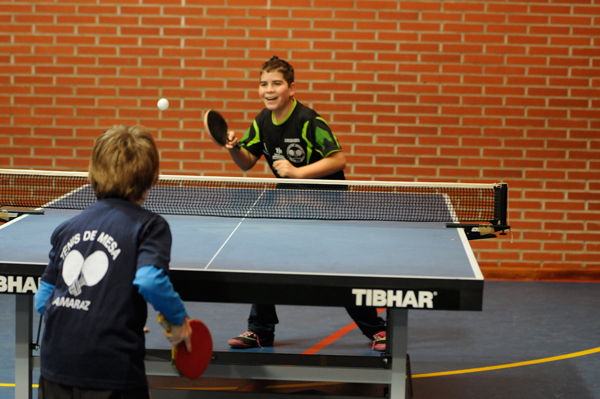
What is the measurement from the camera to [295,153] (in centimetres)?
422

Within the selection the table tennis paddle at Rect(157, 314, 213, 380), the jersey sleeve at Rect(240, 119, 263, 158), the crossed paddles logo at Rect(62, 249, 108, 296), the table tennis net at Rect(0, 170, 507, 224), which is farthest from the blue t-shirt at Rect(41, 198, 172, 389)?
the jersey sleeve at Rect(240, 119, 263, 158)

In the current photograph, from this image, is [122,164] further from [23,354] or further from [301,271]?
[23,354]

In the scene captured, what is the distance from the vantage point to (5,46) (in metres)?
5.67

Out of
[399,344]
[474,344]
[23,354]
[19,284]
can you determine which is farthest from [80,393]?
[474,344]

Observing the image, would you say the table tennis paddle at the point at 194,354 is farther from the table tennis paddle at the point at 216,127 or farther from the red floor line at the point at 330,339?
the red floor line at the point at 330,339

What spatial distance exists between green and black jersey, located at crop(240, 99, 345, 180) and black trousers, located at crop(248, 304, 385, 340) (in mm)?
877

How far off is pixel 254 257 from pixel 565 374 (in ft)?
6.94

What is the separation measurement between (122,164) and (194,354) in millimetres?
635

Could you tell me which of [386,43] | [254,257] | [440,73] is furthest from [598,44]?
[254,257]

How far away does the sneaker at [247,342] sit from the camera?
4.05 metres

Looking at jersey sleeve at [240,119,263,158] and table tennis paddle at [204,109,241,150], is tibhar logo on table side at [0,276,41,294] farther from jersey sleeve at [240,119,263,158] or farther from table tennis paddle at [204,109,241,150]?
jersey sleeve at [240,119,263,158]

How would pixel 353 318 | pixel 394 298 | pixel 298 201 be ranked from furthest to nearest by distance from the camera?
pixel 353 318, pixel 298 201, pixel 394 298

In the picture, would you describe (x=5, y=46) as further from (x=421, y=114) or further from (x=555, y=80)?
(x=555, y=80)

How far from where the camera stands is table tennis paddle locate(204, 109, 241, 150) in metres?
3.60
